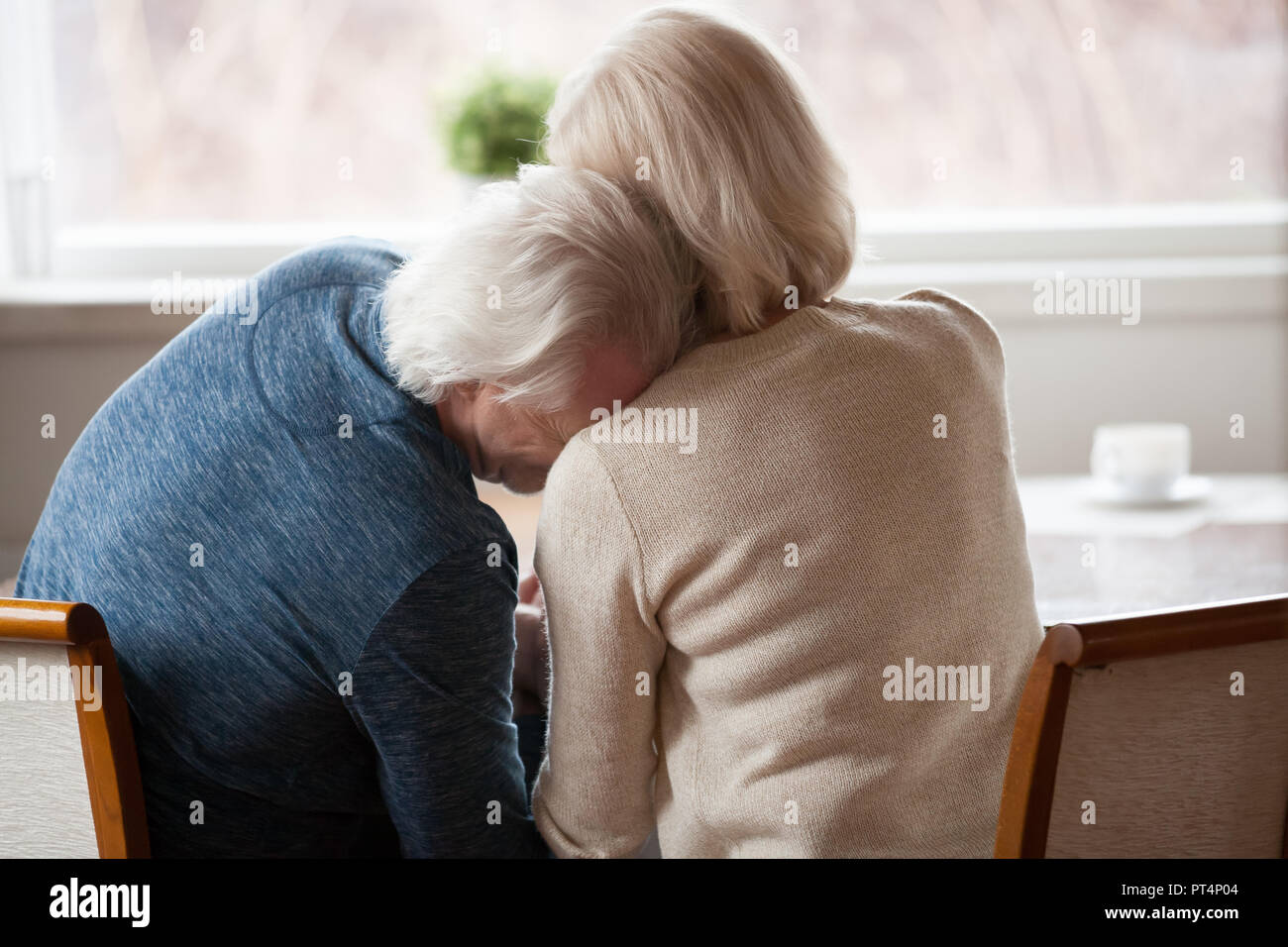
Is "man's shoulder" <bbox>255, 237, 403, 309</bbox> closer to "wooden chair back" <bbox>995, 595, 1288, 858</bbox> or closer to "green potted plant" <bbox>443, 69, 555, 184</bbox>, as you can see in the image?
A: "wooden chair back" <bbox>995, 595, 1288, 858</bbox>

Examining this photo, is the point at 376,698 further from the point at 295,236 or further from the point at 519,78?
the point at 295,236

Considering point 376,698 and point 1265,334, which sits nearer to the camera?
point 376,698

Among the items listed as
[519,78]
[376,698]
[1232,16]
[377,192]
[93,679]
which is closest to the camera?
[93,679]

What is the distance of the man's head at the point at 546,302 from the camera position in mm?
894

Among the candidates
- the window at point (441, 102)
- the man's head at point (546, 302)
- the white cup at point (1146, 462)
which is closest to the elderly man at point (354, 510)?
the man's head at point (546, 302)

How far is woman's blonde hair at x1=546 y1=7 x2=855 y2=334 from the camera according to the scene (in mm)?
911

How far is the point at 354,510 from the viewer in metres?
0.91

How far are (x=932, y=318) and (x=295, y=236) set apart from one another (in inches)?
75.2

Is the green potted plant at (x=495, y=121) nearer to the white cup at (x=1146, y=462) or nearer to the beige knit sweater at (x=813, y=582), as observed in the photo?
the white cup at (x=1146, y=462)

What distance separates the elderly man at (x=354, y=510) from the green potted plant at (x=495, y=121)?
123 centimetres

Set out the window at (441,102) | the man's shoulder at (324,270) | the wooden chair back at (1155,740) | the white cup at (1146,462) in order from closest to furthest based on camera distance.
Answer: the wooden chair back at (1155,740)
the man's shoulder at (324,270)
the white cup at (1146,462)
the window at (441,102)

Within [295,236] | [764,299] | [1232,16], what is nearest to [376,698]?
[764,299]
